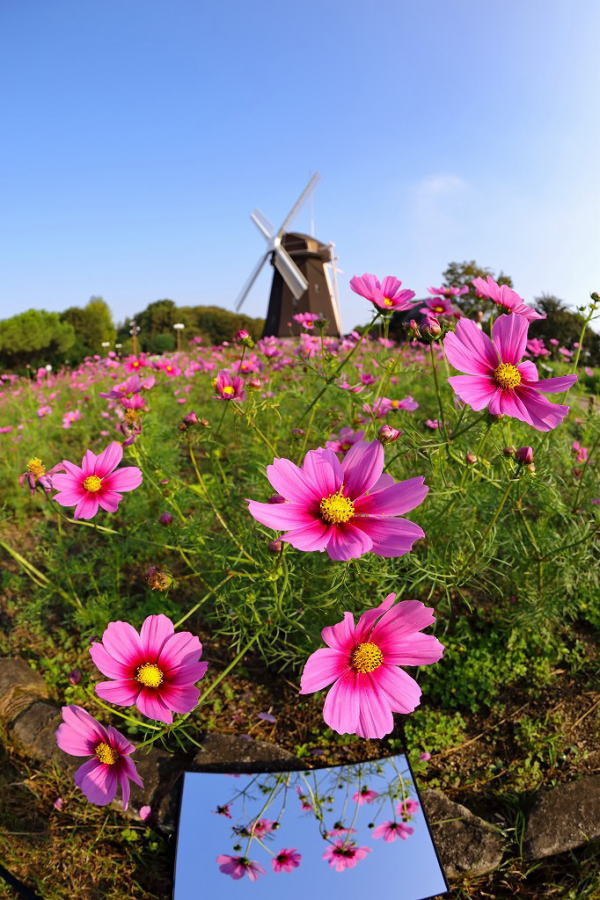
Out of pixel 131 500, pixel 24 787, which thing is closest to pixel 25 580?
pixel 131 500

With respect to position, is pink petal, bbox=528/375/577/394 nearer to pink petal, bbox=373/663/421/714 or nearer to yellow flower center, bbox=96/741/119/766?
pink petal, bbox=373/663/421/714

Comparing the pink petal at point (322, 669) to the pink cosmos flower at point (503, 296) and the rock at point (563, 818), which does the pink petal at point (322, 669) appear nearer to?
the pink cosmos flower at point (503, 296)

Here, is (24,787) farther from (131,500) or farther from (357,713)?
(357,713)

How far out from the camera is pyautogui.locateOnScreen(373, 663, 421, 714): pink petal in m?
0.77

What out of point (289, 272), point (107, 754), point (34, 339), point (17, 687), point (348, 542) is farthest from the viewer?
point (34, 339)

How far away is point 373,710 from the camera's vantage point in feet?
2.50

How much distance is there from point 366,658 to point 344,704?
0.23 ft

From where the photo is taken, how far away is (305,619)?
1.58 meters

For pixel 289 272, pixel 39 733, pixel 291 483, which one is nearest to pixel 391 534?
pixel 291 483

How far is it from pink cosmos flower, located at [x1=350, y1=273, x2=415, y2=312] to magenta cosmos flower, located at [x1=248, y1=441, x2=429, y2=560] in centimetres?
47

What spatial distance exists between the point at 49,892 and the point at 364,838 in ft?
2.34

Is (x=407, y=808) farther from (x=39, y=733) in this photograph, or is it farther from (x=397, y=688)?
(x=39, y=733)

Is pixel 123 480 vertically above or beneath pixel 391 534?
above

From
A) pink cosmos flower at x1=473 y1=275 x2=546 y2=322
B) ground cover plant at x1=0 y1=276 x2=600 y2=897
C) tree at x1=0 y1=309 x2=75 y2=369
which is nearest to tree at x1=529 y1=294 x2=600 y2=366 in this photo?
ground cover plant at x1=0 y1=276 x2=600 y2=897
